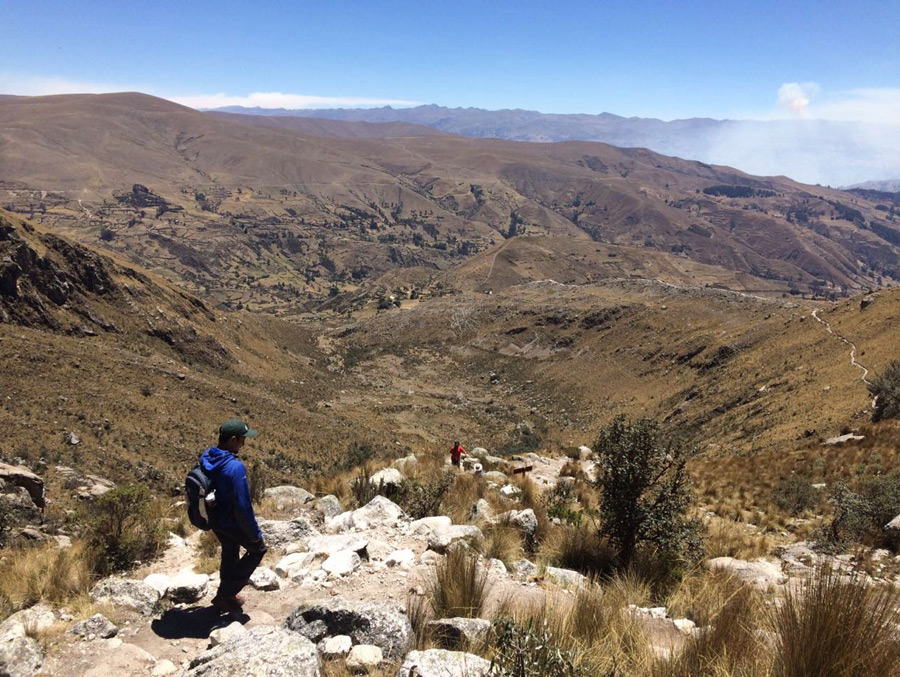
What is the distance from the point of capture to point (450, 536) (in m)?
7.26

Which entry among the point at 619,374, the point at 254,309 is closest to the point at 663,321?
the point at 619,374

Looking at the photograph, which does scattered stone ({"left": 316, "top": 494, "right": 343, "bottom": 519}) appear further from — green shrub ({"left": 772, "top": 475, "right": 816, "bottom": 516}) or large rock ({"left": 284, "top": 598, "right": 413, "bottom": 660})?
green shrub ({"left": 772, "top": 475, "right": 816, "bottom": 516})

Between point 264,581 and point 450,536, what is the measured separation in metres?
2.55

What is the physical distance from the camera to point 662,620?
15.9 feet

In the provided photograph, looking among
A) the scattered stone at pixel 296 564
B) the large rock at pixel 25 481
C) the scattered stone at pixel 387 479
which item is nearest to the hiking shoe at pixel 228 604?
the scattered stone at pixel 296 564

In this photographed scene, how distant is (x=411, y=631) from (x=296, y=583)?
2307 millimetres

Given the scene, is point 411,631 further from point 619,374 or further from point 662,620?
point 619,374

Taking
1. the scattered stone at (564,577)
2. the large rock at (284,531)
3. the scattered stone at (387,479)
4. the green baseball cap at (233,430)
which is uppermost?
the green baseball cap at (233,430)

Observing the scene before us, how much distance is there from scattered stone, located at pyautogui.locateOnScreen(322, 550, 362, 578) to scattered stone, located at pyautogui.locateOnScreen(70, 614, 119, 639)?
2.19m

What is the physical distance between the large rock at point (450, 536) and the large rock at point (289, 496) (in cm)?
353

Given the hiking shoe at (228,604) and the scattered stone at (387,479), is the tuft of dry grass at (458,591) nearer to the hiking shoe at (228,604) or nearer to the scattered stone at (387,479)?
the hiking shoe at (228,604)

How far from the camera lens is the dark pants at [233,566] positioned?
5109 millimetres

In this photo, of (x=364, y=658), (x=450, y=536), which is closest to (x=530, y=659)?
(x=364, y=658)

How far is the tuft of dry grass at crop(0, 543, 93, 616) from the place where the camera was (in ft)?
16.1
